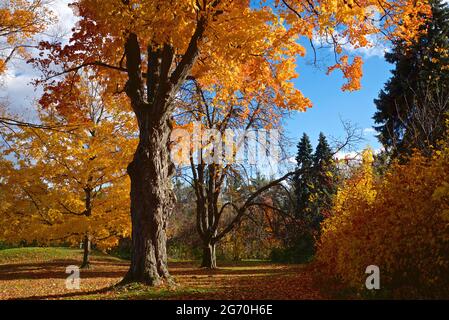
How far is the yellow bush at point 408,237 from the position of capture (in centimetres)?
664

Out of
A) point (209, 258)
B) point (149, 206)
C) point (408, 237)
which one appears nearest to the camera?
point (408, 237)

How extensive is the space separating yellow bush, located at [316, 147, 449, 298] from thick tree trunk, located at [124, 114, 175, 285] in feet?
13.7

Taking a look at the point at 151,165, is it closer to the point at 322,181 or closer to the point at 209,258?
the point at 209,258

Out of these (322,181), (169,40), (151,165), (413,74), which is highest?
(413,74)

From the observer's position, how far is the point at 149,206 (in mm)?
9086

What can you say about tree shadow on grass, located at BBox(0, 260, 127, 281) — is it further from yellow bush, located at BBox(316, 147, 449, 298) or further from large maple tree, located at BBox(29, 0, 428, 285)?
yellow bush, located at BBox(316, 147, 449, 298)

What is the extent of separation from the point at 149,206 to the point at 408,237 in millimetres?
5438

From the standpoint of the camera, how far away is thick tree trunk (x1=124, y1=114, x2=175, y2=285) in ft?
29.2

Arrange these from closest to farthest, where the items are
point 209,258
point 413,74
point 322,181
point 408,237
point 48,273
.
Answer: point 408,237, point 48,273, point 322,181, point 209,258, point 413,74

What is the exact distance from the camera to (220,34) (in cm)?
886

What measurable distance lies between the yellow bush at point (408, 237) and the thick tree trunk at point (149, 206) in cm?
417

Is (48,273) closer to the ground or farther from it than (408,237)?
closer to the ground

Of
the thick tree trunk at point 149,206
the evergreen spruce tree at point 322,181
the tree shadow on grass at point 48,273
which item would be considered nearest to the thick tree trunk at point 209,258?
the tree shadow on grass at point 48,273

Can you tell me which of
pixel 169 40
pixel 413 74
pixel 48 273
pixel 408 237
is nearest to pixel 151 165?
pixel 169 40
